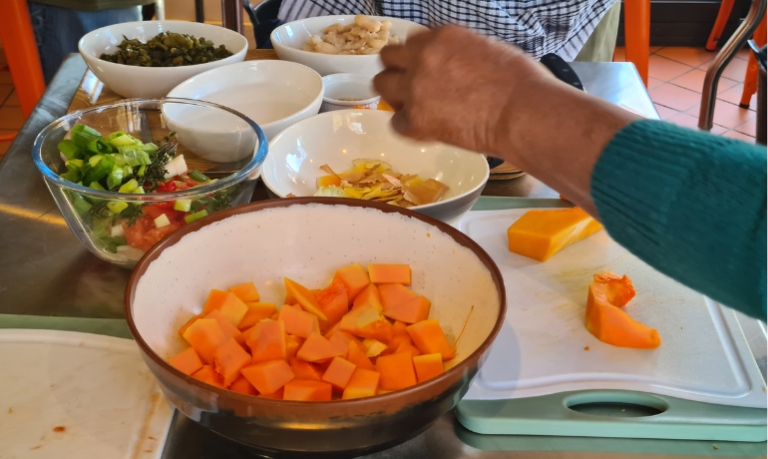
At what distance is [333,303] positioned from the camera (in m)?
0.75

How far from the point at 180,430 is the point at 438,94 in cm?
46

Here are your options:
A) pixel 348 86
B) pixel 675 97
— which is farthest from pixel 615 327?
pixel 675 97

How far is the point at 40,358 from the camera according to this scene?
0.72 m

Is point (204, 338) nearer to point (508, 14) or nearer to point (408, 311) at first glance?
point (408, 311)

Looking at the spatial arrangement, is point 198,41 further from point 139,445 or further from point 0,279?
point 139,445

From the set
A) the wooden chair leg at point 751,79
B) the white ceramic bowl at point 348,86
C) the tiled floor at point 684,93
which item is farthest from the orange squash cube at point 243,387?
the wooden chair leg at point 751,79

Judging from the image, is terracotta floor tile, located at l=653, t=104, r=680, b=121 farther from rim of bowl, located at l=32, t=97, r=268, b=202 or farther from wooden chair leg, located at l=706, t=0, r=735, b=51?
rim of bowl, located at l=32, t=97, r=268, b=202

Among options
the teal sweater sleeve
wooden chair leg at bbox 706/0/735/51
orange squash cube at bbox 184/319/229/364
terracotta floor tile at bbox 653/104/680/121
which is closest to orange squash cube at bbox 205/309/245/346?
orange squash cube at bbox 184/319/229/364

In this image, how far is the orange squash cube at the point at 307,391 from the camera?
590 mm

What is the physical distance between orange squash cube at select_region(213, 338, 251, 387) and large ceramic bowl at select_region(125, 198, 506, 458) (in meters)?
0.06

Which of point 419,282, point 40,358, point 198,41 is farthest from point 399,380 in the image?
point 198,41

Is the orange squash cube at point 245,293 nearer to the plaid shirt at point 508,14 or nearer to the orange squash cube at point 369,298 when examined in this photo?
the orange squash cube at point 369,298

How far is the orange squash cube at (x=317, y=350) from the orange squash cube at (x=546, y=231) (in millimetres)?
398

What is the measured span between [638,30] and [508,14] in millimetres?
672
